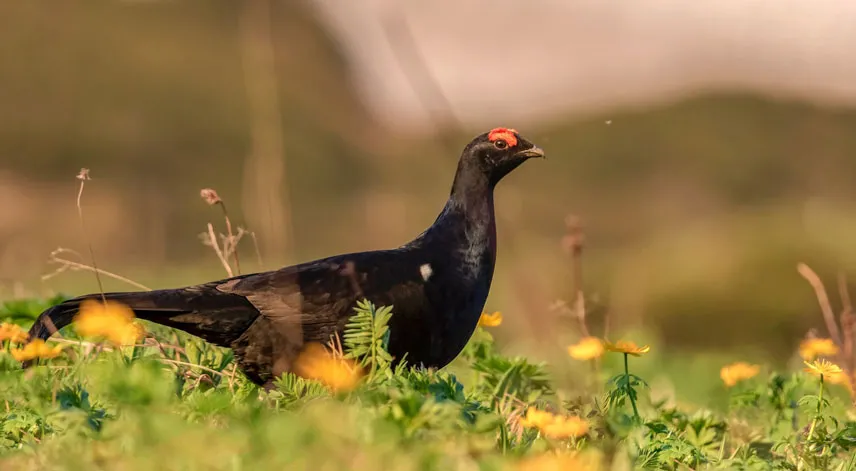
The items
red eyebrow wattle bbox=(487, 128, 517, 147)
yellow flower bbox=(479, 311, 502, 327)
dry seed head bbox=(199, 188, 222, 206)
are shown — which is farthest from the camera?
red eyebrow wattle bbox=(487, 128, 517, 147)

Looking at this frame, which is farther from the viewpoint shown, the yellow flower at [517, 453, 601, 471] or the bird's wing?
the bird's wing

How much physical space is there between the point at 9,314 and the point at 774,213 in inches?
422

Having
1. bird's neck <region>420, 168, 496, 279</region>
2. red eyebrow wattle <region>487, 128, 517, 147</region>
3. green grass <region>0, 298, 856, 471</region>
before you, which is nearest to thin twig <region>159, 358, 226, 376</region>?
green grass <region>0, 298, 856, 471</region>

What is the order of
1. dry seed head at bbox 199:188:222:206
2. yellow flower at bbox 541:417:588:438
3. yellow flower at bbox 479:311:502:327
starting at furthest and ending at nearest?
yellow flower at bbox 479:311:502:327, dry seed head at bbox 199:188:222:206, yellow flower at bbox 541:417:588:438

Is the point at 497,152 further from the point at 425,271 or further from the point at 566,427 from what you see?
the point at 566,427

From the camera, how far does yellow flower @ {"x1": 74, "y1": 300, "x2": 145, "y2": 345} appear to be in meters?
3.87

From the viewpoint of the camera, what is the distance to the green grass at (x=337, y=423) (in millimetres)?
2703

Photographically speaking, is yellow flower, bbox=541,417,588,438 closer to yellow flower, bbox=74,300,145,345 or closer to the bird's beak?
yellow flower, bbox=74,300,145,345

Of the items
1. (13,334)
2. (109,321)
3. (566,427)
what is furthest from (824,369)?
(13,334)

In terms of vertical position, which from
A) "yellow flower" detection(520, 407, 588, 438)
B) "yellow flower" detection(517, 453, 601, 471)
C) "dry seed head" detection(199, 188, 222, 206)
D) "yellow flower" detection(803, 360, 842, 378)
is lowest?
"yellow flower" detection(803, 360, 842, 378)

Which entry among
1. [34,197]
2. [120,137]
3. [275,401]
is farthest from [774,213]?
[120,137]

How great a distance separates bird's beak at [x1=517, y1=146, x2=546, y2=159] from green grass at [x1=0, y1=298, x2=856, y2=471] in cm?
105

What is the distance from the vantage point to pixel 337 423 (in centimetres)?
280

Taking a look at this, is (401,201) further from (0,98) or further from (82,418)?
(0,98)
